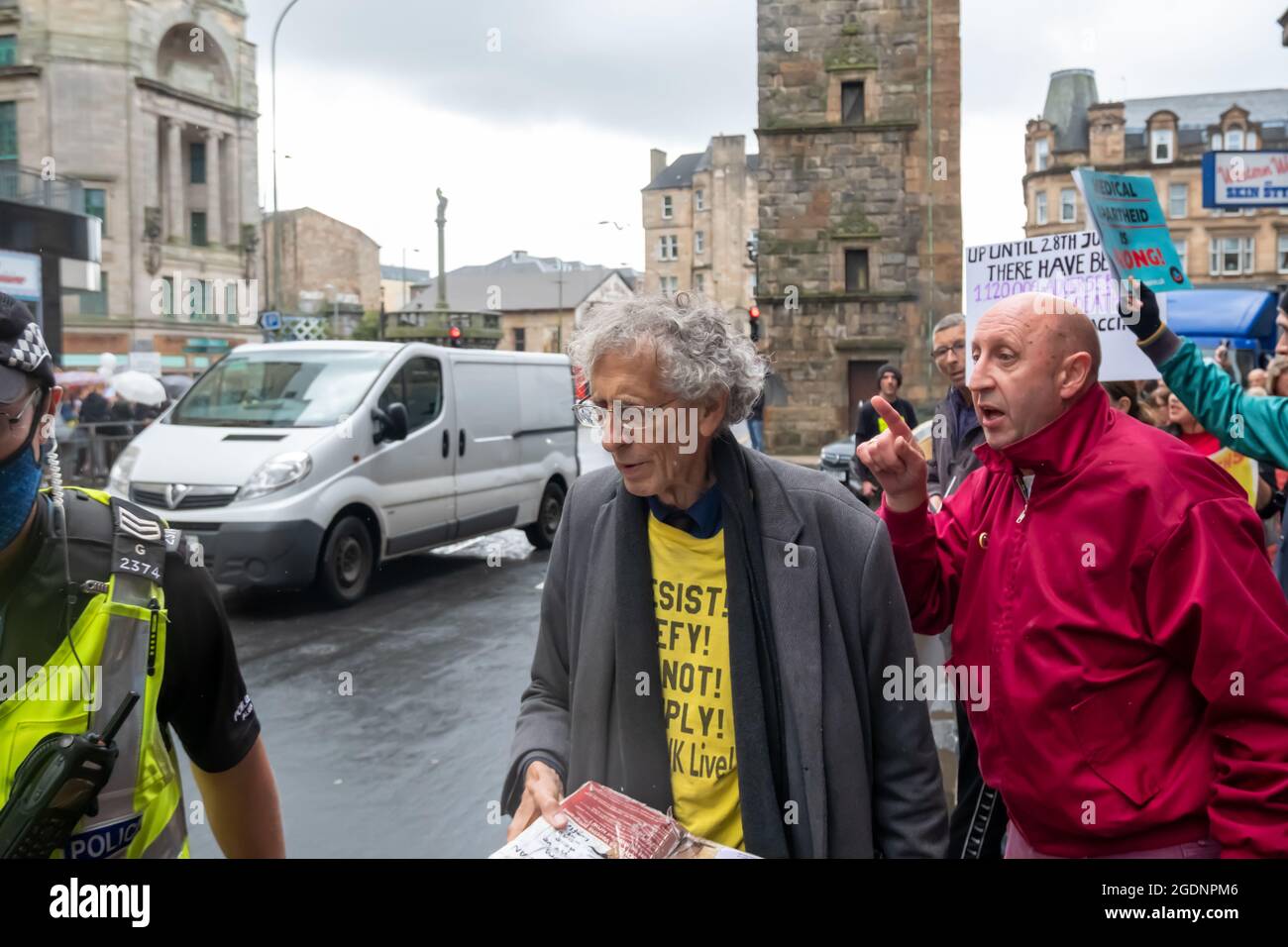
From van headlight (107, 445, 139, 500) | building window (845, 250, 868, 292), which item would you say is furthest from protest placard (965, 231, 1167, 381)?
building window (845, 250, 868, 292)

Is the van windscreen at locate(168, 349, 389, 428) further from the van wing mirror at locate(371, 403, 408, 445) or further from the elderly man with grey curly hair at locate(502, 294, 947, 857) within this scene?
the elderly man with grey curly hair at locate(502, 294, 947, 857)

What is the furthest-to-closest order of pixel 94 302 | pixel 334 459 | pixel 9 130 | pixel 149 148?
pixel 94 302 → pixel 149 148 → pixel 9 130 → pixel 334 459

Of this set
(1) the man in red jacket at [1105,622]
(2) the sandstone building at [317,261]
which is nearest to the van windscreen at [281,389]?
(1) the man in red jacket at [1105,622]

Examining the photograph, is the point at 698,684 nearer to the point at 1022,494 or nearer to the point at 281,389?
the point at 1022,494

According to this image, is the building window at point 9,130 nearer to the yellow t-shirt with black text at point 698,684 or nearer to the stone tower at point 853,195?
the stone tower at point 853,195

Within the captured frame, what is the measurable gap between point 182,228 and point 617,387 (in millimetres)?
50242

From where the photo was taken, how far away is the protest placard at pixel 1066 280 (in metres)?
4.82

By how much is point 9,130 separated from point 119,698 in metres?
43.1

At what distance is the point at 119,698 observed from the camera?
1.75 metres

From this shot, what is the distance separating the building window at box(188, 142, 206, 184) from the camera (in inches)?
1902

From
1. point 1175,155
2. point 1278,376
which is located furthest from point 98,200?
point 1175,155

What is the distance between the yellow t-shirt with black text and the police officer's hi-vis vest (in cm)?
94

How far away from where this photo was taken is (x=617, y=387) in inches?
91.8

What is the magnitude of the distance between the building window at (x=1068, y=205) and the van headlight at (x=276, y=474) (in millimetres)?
66202
